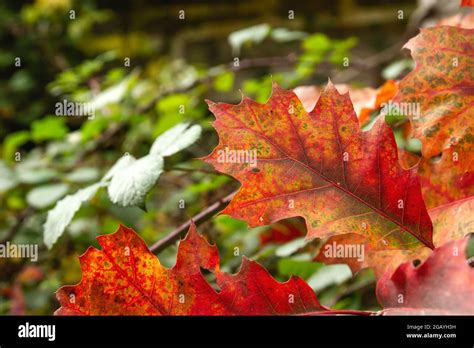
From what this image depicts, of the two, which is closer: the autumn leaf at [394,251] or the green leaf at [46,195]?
the autumn leaf at [394,251]

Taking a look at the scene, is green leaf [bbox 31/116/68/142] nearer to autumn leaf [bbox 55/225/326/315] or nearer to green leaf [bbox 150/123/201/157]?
green leaf [bbox 150/123/201/157]

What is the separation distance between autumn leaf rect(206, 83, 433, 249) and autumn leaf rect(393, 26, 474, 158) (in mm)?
51

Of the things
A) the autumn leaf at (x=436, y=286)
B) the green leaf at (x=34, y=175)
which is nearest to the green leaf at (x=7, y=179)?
the green leaf at (x=34, y=175)

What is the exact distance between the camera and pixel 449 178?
43cm

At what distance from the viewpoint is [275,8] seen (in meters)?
2.53

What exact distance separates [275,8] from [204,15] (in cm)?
32

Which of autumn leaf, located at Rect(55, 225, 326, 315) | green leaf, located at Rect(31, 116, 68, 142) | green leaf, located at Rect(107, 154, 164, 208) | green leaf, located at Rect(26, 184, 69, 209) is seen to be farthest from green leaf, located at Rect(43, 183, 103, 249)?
green leaf, located at Rect(31, 116, 68, 142)

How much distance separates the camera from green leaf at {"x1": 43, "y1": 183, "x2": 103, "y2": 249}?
534mm

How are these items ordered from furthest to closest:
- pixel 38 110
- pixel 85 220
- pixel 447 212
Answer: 1. pixel 38 110
2. pixel 85 220
3. pixel 447 212

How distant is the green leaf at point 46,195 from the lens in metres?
0.86

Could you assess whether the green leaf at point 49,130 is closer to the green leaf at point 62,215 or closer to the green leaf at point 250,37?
the green leaf at point 250,37
